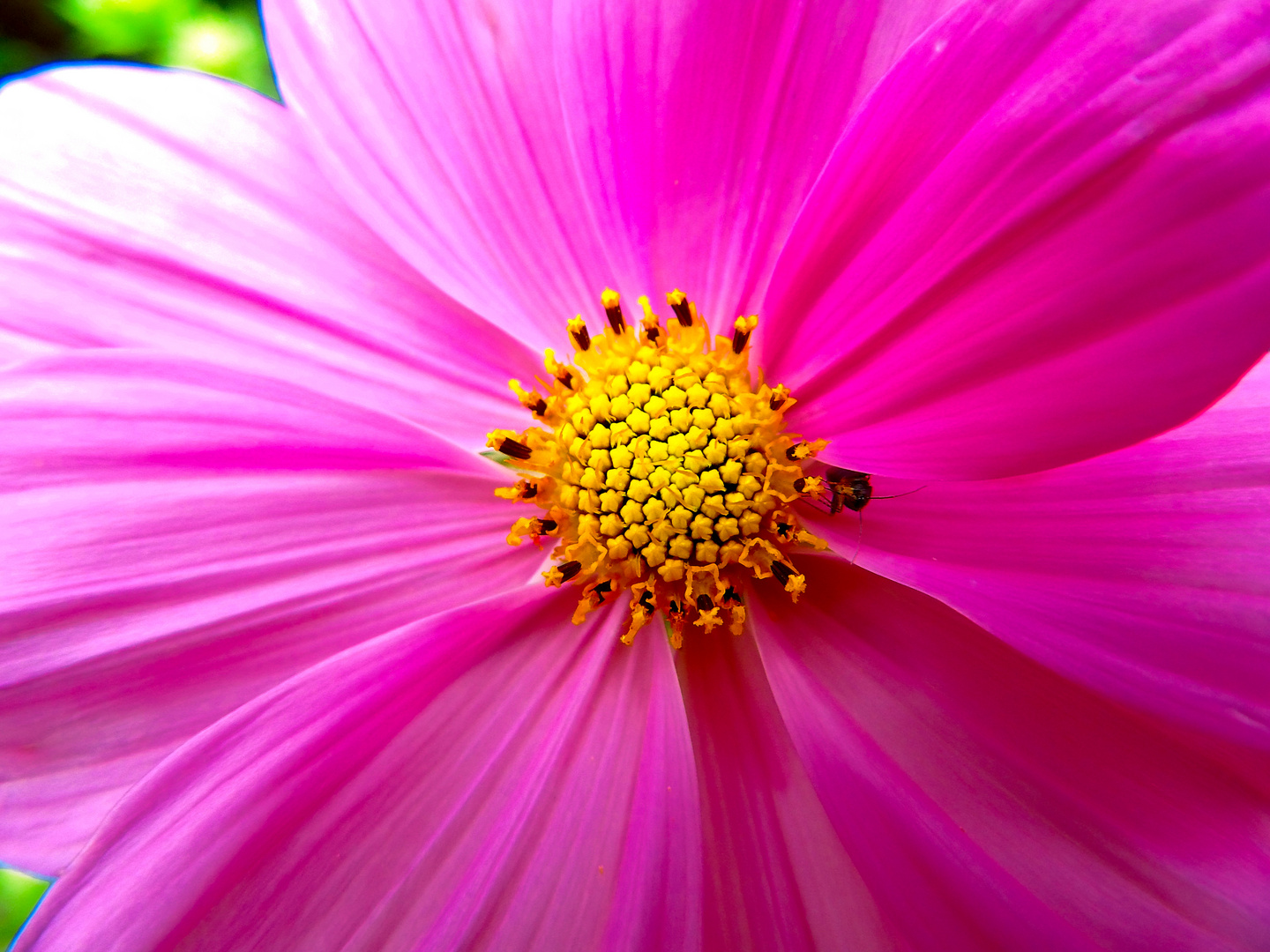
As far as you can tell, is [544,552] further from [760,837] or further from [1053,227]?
[1053,227]

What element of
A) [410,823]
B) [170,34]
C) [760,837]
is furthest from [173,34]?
[760,837]

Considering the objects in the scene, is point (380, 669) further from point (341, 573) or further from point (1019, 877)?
point (1019, 877)

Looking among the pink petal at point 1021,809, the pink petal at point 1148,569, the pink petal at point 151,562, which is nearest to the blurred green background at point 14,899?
the pink petal at point 151,562

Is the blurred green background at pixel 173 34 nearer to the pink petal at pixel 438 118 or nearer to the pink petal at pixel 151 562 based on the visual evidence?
the pink petal at pixel 438 118

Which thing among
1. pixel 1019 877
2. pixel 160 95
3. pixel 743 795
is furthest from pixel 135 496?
pixel 1019 877

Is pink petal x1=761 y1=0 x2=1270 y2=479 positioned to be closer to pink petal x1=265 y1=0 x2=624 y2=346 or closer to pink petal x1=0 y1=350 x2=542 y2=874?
pink petal x1=265 y1=0 x2=624 y2=346
